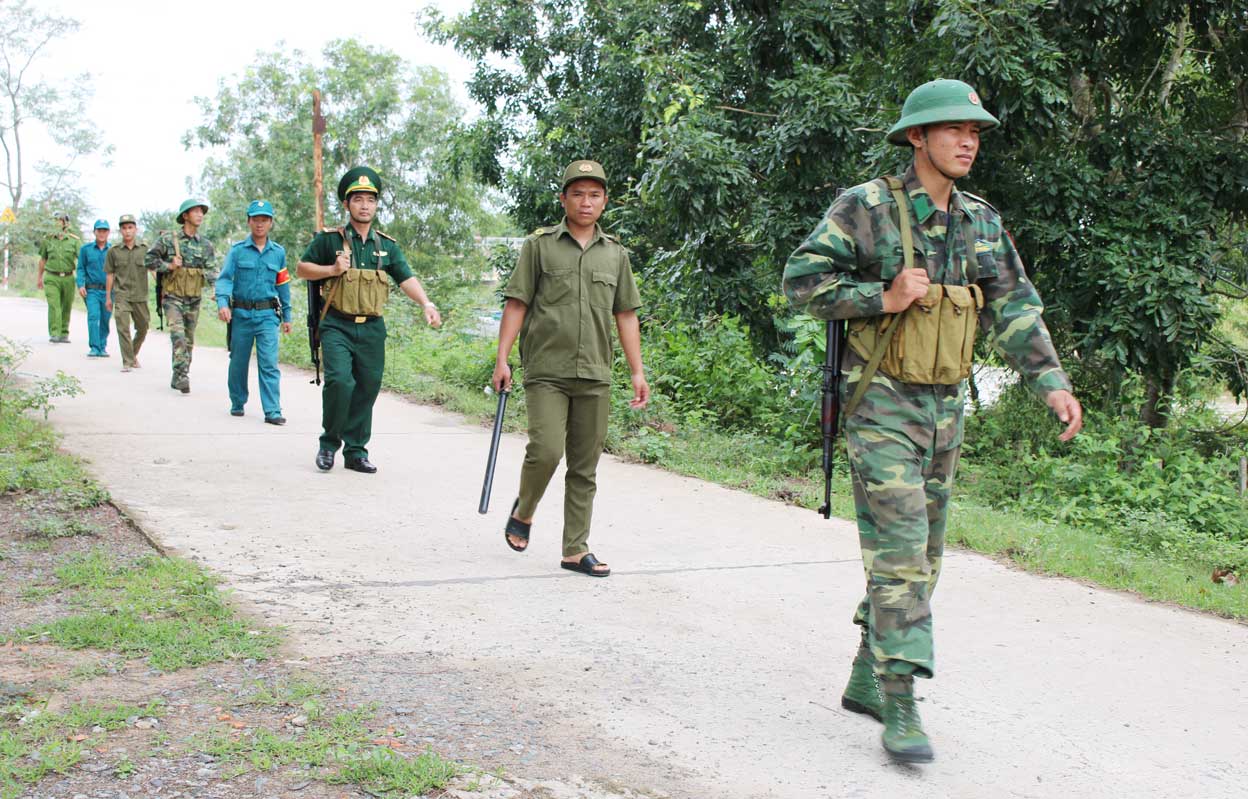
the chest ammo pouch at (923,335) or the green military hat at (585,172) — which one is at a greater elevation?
the green military hat at (585,172)

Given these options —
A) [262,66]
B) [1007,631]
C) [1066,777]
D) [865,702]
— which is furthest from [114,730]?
[262,66]

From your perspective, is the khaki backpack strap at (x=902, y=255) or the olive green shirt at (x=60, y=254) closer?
the khaki backpack strap at (x=902, y=255)

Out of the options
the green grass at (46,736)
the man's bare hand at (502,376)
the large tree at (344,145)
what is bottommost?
the green grass at (46,736)

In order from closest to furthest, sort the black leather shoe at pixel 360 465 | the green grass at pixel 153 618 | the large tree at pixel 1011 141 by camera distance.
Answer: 1. the green grass at pixel 153 618
2. the black leather shoe at pixel 360 465
3. the large tree at pixel 1011 141

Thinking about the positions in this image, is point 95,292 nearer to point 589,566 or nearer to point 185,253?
point 185,253

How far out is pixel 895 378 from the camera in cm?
384

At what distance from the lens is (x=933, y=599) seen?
563 centimetres

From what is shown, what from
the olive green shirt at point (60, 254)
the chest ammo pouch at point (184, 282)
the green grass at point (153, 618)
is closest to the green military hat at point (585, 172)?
the green grass at point (153, 618)

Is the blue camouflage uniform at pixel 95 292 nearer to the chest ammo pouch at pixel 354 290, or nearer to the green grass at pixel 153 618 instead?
the chest ammo pouch at pixel 354 290

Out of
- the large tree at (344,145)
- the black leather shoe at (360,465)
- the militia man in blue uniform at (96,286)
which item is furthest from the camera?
the large tree at (344,145)

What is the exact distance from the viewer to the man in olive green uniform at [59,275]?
690 inches

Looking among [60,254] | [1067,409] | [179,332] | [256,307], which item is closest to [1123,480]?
[1067,409]

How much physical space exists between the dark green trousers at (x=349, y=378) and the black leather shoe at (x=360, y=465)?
4 centimetres

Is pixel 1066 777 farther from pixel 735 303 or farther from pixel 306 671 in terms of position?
pixel 735 303
